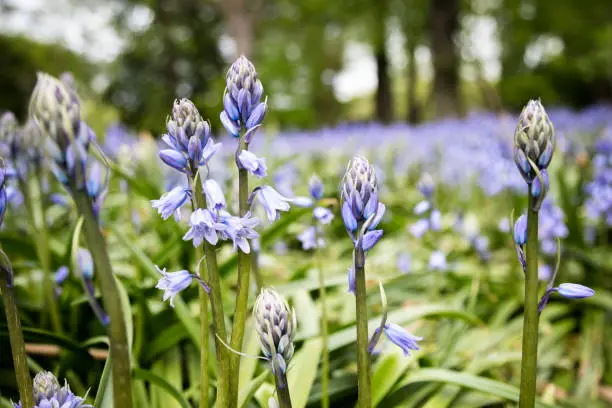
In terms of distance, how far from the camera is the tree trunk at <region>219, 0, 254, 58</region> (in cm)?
1303

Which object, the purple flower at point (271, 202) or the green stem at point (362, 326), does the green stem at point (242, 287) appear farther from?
the green stem at point (362, 326)

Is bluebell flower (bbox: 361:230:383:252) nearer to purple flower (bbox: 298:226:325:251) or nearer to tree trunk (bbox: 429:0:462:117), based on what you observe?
purple flower (bbox: 298:226:325:251)

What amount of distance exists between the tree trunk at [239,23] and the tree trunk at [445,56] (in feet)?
14.8

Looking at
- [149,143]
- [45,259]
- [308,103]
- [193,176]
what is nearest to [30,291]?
[45,259]

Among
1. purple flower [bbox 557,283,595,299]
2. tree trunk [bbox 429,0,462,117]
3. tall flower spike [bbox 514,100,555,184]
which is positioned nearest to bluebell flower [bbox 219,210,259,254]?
tall flower spike [bbox 514,100,555,184]

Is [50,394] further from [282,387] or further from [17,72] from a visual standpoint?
[17,72]

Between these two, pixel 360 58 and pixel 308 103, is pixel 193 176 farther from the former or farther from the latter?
pixel 360 58

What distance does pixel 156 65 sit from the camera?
1964cm

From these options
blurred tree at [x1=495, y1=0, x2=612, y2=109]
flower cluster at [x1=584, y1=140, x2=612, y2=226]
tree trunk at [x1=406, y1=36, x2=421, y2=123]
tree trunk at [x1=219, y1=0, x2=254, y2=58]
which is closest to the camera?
flower cluster at [x1=584, y1=140, x2=612, y2=226]

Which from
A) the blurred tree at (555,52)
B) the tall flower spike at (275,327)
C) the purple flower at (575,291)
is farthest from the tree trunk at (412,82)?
the tall flower spike at (275,327)

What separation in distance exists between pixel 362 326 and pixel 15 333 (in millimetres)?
620

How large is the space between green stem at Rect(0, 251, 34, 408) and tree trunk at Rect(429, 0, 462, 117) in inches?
510

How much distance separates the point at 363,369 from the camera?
1020 millimetres

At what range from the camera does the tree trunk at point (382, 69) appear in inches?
712
